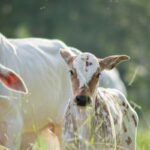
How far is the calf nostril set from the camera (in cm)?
1248

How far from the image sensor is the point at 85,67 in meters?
12.9

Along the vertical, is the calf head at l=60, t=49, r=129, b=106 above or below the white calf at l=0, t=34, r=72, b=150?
above

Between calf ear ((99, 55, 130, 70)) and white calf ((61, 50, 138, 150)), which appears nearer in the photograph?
white calf ((61, 50, 138, 150))

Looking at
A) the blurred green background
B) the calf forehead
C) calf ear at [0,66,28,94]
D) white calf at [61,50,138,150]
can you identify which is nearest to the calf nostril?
white calf at [61,50,138,150]

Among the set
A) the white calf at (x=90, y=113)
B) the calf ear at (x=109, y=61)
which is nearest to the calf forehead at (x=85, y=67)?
the white calf at (x=90, y=113)

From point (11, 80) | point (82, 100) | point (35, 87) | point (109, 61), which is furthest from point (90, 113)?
point (35, 87)

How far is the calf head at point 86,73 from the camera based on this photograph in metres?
12.6

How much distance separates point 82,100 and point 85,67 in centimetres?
53

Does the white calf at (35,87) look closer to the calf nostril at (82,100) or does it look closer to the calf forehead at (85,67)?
the calf forehead at (85,67)

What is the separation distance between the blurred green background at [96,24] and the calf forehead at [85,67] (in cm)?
3422

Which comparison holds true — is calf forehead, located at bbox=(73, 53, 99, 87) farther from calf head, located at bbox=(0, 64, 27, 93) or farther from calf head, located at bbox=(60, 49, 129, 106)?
calf head, located at bbox=(0, 64, 27, 93)

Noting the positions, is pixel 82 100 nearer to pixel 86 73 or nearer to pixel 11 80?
pixel 86 73

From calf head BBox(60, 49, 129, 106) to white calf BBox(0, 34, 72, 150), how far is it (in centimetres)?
219

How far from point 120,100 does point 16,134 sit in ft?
5.83
